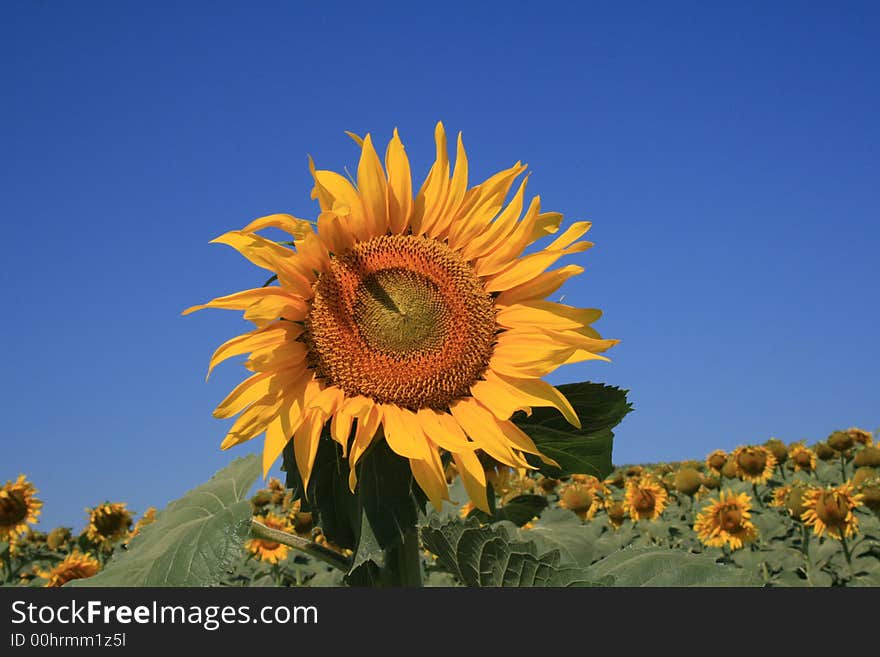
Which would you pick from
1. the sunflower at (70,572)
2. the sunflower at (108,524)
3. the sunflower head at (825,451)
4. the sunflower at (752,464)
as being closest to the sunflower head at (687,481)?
the sunflower at (752,464)

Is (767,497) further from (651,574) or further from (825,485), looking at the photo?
(651,574)

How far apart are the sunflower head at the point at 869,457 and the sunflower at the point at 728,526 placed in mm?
3187

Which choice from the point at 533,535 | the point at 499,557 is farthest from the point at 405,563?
the point at 533,535

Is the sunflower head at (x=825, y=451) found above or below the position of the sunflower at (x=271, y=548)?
above

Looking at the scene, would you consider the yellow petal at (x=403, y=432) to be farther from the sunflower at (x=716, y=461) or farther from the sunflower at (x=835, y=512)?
the sunflower at (x=716, y=461)

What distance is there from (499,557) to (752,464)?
10.1 m

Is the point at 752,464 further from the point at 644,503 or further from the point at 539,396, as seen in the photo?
the point at 539,396

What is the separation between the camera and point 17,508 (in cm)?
869

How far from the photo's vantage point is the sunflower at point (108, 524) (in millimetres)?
8945

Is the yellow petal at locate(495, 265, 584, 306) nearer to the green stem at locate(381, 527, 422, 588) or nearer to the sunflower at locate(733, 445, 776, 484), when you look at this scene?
the green stem at locate(381, 527, 422, 588)

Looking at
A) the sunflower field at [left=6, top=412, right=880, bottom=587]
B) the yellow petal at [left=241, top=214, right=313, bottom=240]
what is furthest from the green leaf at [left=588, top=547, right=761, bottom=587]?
the yellow petal at [left=241, top=214, right=313, bottom=240]
